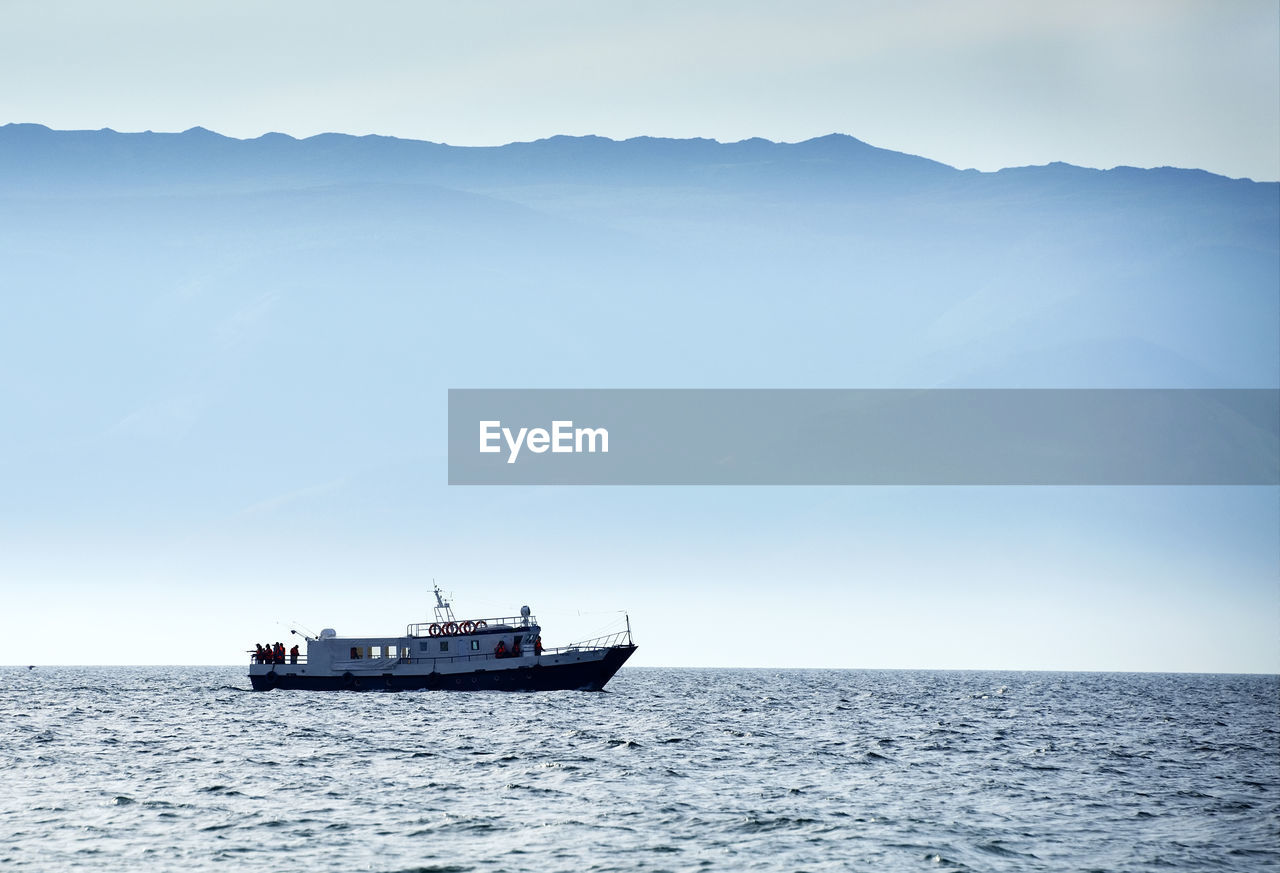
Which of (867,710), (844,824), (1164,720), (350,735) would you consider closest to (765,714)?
(867,710)

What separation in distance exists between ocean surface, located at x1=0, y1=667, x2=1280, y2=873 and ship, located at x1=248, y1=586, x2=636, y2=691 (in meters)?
21.1

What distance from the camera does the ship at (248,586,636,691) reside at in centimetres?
11831

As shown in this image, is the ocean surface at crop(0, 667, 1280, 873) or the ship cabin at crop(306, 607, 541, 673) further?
the ship cabin at crop(306, 607, 541, 673)

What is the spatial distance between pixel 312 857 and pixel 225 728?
50.1m

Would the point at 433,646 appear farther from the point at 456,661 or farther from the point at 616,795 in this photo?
the point at 616,795

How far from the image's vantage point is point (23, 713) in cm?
→ 10694

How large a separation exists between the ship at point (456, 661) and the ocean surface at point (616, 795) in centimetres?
2114

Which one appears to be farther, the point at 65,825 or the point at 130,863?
the point at 65,825

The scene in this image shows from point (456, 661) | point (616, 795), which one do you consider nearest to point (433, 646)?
point (456, 661)

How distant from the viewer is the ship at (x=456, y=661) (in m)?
118

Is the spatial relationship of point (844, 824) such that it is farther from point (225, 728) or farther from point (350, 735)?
point (225, 728)

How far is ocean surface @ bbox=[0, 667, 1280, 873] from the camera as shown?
39531mm

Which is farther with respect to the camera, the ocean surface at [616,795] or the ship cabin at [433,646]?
the ship cabin at [433,646]

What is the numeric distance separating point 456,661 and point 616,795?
6888 centimetres
